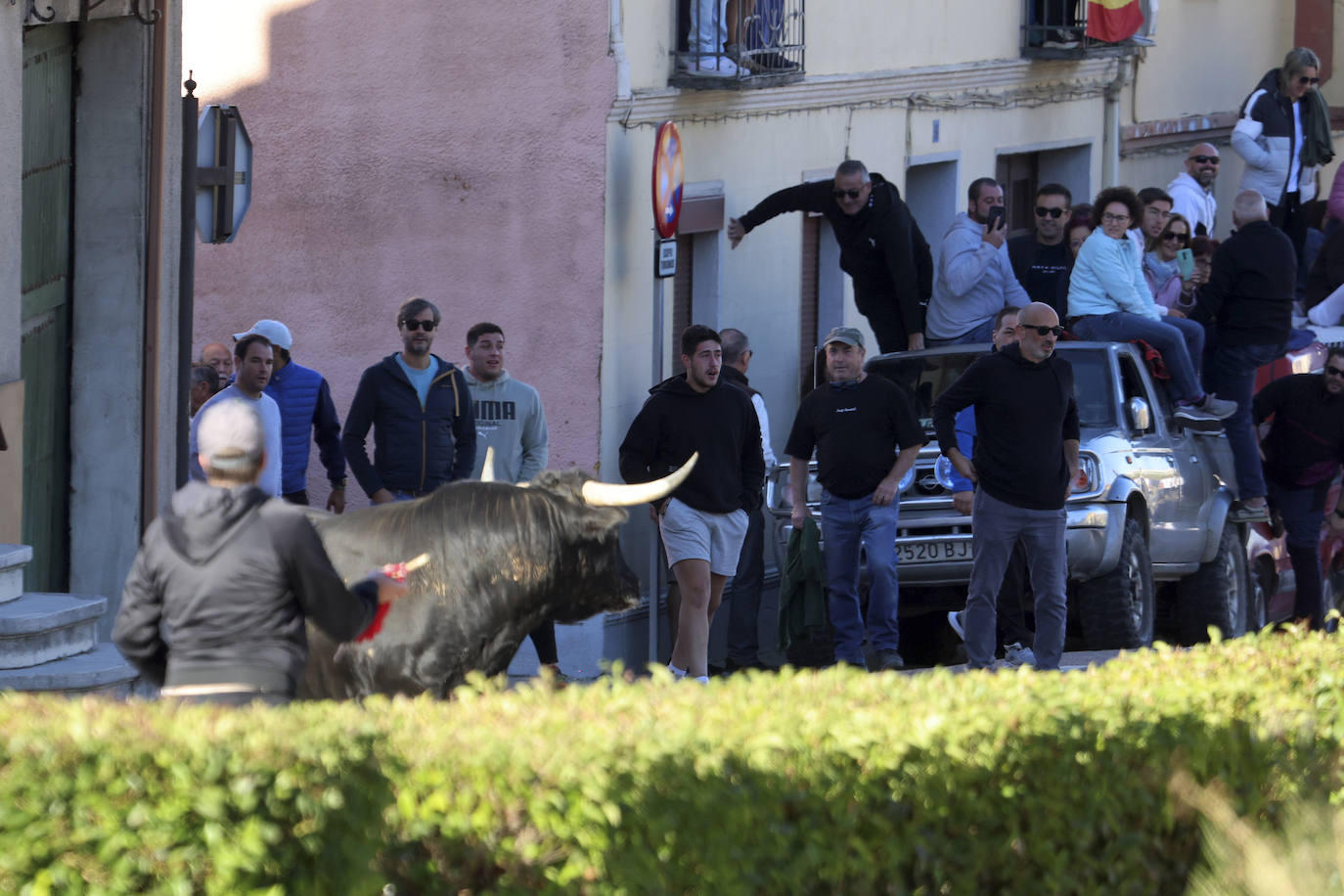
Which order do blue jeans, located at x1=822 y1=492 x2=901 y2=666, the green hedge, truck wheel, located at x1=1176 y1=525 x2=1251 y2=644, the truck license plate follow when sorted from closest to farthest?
the green hedge < blue jeans, located at x1=822 y1=492 x2=901 y2=666 < the truck license plate < truck wheel, located at x1=1176 y1=525 x2=1251 y2=644

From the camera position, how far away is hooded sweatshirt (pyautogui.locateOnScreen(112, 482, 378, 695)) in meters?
6.03

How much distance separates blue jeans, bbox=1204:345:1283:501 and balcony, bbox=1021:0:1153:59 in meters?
5.99

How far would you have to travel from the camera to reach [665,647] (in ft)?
46.4

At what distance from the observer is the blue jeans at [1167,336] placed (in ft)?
48.6

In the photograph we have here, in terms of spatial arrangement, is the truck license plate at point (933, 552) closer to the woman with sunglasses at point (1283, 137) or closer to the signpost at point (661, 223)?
the signpost at point (661, 223)

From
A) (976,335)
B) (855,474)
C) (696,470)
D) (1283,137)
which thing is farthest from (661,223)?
(1283,137)

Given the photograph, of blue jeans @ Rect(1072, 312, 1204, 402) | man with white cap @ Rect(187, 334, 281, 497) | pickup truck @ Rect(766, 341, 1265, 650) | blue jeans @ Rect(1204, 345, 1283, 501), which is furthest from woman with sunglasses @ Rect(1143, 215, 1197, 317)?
man with white cap @ Rect(187, 334, 281, 497)

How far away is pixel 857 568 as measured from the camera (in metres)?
12.9

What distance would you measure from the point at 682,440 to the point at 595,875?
7.00m

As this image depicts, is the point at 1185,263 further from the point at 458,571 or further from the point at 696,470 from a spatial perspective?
the point at 458,571

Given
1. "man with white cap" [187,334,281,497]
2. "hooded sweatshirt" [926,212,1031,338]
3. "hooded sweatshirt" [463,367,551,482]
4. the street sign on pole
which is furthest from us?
"hooded sweatshirt" [926,212,1031,338]

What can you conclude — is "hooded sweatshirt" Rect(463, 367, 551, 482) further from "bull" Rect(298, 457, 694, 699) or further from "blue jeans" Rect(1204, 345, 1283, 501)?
"blue jeans" Rect(1204, 345, 1283, 501)

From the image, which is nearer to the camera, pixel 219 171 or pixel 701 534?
pixel 219 171

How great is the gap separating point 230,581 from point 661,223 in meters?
7.13
